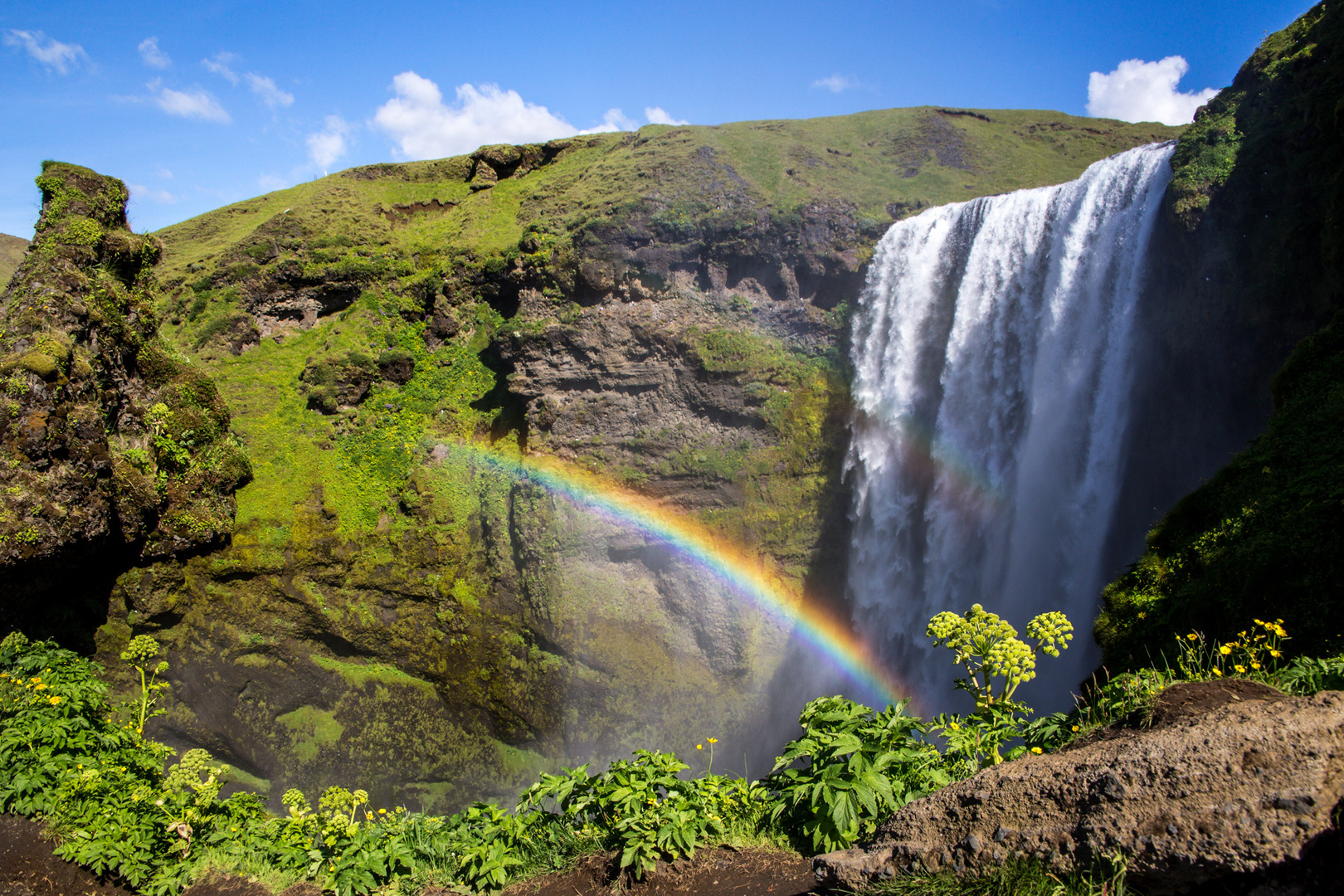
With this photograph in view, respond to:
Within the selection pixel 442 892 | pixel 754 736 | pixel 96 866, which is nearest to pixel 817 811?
pixel 442 892

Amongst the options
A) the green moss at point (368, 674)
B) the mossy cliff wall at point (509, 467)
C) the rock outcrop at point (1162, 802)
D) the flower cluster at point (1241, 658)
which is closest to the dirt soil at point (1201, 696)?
the rock outcrop at point (1162, 802)

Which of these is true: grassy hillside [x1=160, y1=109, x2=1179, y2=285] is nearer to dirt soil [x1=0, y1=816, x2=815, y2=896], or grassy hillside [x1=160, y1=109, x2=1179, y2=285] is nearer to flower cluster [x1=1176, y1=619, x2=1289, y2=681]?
flower cluster [x1=1176, y1=619, x2=1289, y2=681]

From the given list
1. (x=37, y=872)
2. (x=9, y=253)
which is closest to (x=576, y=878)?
(x=37, y=872)

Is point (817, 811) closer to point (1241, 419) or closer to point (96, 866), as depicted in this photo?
point (96, 866)

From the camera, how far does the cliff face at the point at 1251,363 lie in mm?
6848

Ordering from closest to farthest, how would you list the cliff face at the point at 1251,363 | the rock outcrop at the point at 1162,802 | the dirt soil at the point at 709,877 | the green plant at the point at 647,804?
the rock outcrop at the point at 1162,802, the dirt soil at the point at 709,877, the green plant at the point at 647,804, the cliff face at the point at 1251,363

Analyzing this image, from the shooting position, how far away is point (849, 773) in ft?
13.7

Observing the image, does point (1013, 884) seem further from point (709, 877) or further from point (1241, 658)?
point (1241, 658)

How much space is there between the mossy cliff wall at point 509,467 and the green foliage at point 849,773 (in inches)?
516

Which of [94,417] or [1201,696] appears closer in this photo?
[1201,696]

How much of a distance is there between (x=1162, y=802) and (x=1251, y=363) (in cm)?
1246

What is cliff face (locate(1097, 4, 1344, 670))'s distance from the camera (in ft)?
22.5

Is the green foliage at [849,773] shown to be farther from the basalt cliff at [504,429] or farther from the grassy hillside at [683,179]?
the grassy hillside at [683,179]

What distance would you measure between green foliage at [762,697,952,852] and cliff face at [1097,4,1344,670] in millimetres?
4207
